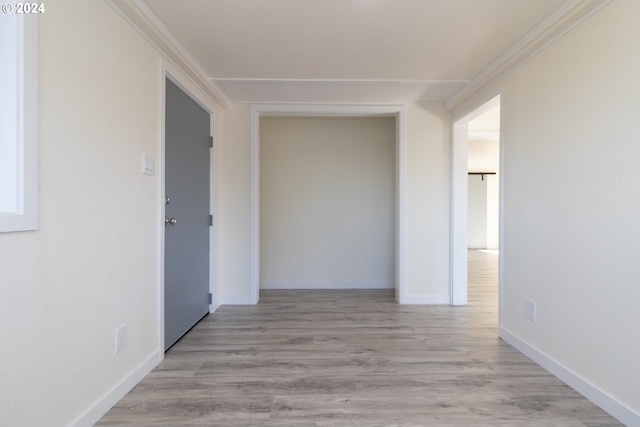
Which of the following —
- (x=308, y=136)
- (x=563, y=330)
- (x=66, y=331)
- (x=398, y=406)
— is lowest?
(x=398, y=406)

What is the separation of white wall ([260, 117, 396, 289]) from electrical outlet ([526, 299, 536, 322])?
2.12 metres

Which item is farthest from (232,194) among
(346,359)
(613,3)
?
(613,3)

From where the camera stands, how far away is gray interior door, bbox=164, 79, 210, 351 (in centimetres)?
231

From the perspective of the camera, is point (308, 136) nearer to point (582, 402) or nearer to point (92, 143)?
point (92, 143)

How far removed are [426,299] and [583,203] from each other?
202 centimetres

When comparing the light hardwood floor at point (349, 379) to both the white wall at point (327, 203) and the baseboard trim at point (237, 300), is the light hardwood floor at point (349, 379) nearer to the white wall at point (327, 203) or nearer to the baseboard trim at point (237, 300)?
the baseboard trim at point (237, 300)

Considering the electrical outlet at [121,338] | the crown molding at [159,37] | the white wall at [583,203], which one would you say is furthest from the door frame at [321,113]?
the electrical outlet at [121,338]

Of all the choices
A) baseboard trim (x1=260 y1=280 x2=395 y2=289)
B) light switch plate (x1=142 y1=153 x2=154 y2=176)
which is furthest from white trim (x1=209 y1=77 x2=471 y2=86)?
baseboard trim (x1=260 y1=280 x2=395 y2=289)

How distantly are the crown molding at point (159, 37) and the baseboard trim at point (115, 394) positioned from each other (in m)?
2.08

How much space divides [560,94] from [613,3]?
1.60 ft

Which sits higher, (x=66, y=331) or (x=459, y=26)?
(x=459, y=26)

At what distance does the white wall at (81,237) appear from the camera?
119cm

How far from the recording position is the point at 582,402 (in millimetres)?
1700

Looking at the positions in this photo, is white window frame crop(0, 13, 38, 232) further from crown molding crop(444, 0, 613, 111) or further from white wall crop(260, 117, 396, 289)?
white wall crop(260, 117, 396, 289)
